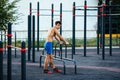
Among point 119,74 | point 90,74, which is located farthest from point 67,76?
point 119,74

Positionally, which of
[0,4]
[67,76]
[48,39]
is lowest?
[67,76]

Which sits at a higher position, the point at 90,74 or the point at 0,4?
the point at 0,4

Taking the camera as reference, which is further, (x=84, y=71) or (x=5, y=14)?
(x=5, y=14)

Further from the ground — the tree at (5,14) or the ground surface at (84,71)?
the tree at (5,14)

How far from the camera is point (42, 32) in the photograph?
30625mm

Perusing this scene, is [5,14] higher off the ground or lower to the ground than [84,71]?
higher

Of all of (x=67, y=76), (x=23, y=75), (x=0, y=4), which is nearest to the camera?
(x=23, y=75)

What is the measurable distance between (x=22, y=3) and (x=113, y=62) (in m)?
16.3

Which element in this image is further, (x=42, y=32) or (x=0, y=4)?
(x=42, y=32)

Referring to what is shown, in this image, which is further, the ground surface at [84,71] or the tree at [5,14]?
the tree at [5,14]

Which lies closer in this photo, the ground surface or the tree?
the ground surface

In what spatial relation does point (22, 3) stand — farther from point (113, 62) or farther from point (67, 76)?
point (67, 76)

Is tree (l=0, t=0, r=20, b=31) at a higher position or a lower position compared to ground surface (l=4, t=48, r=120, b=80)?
higher

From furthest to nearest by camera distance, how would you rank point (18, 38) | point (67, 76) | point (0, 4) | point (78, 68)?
point (18, 38), point (0, 4), point (78, 68), point (67, 76)
